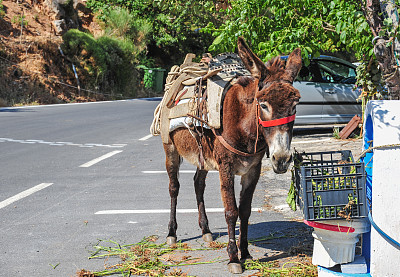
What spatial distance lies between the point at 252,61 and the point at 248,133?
64 centimetres

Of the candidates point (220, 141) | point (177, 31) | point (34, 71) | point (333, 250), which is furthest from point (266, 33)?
point (177, 31)

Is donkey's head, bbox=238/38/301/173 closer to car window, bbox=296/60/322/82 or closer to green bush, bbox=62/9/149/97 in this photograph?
car window, bbox=296/60/322/82

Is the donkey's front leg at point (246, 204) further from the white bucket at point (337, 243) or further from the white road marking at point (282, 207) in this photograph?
the white road marking at point (282, 207)

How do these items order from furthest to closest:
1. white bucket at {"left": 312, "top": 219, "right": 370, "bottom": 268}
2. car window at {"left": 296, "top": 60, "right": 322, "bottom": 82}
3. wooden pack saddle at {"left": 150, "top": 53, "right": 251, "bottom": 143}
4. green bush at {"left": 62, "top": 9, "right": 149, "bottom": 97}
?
green bush at {"left": 62, "top": 9, "right": 149, "bottom": 97}
car window at {"left": 296, "top": 60, "right": 322, "bottom": 82}
wooden pack saddle at {"left": 150, "top": 53, "right": 251, "bottom": 143}
white bucket at {"left": 312, "top": 219, "right": 370, "bottom": 268}

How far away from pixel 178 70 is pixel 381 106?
299 centimetres

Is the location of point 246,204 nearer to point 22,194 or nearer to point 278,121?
point 278,121

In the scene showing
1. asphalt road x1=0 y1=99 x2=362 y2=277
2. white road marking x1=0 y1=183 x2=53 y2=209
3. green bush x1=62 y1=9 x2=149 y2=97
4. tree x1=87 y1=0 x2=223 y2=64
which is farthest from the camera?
tree x1=87 y1=0 x2=223 y2=64

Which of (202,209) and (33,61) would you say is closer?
(202,209)

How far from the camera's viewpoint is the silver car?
13.9 meters

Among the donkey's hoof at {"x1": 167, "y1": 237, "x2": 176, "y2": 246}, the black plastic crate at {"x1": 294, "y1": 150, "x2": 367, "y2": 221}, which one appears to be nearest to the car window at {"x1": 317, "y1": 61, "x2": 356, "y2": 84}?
the donkey's hoof at {"x1": 167, "y1": 237, "x2": 176, "y2": 246}

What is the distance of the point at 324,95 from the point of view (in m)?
14.0

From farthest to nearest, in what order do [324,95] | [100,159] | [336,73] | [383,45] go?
[336,73]
[324,95]
[100,159]
[383,45]

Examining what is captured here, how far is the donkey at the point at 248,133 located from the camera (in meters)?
4.31

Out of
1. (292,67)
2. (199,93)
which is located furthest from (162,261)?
(292,67)
